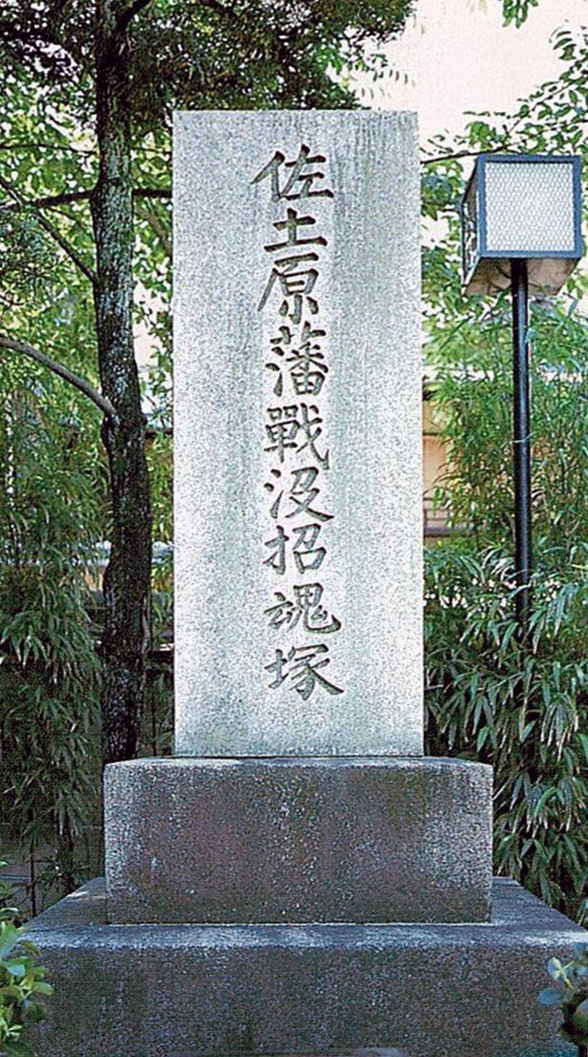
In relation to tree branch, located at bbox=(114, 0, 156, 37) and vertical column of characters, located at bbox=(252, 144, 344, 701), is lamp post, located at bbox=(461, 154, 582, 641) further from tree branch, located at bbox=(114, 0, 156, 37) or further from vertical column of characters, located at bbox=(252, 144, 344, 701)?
tree branch, located at bbox=(114, 0, 156, 37)

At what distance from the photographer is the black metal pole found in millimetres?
3857

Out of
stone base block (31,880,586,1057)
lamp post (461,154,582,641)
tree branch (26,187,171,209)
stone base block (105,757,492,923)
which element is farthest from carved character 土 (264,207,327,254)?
tree branch (26,187,171,209)

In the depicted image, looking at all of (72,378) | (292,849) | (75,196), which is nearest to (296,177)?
(72,378)

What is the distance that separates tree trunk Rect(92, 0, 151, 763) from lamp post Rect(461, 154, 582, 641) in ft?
4.03

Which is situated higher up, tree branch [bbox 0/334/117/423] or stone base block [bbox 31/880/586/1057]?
tree branch [bbox 0/334/117/423]

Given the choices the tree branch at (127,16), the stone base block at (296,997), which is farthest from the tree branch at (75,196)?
the stone base block at (296,997)

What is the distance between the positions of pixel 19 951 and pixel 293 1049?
22.0 inches

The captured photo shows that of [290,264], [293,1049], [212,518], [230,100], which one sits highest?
[230,100]

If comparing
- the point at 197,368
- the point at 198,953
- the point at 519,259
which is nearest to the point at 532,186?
the point at 519,259

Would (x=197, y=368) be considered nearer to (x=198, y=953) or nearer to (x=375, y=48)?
(x=198, y=953)

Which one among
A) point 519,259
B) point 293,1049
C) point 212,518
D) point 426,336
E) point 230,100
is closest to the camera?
point 293,1049

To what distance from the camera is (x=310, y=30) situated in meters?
4.83

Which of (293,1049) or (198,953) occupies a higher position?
(198,953)

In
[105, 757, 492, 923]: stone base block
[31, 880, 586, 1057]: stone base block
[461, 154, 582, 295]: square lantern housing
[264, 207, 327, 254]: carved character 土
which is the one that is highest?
[461, 154, 582, 295]: square lantern housing
